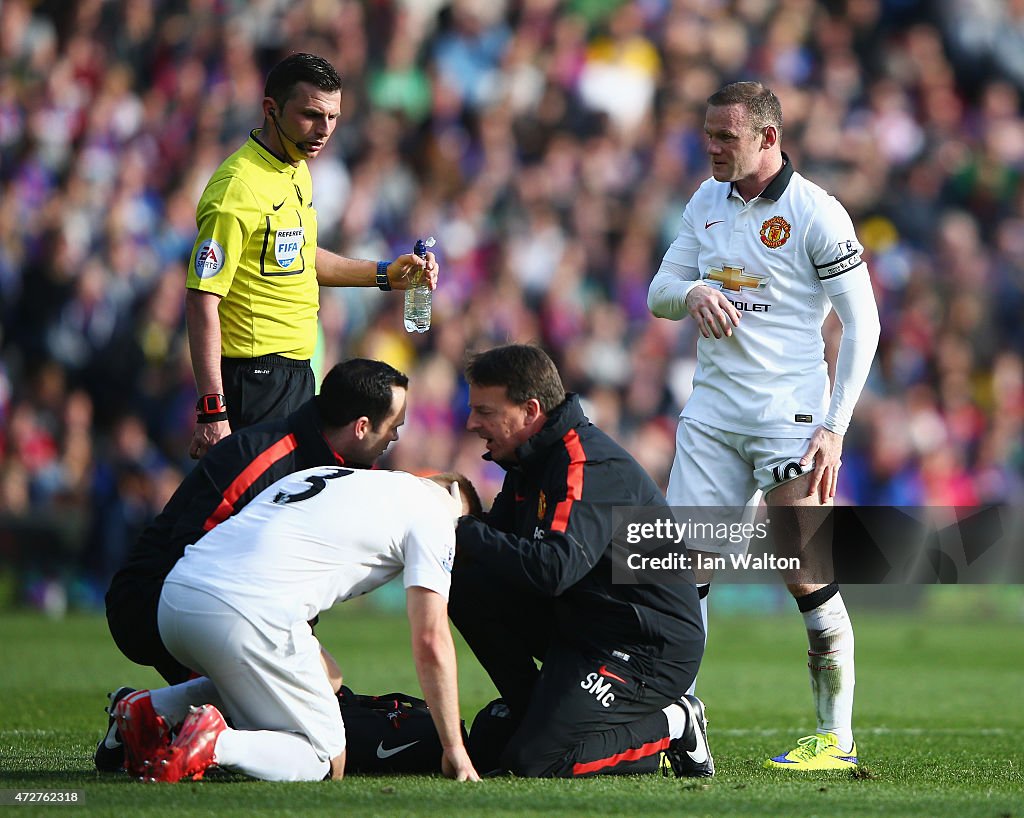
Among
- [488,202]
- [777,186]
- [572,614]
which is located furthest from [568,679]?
[488,202]

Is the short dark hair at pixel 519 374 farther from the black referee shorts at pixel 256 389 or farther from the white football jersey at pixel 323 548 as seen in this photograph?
the black referee shorts at pixel 256 389

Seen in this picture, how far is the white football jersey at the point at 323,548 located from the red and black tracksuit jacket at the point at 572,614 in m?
0.30

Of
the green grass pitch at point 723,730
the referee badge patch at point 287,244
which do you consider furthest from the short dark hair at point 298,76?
the green grass pitch at point 723,730

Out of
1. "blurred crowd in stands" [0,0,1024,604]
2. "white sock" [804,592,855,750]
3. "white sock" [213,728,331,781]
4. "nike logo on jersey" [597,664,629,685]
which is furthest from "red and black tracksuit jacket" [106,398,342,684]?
"blurred crowd in stands" [0,0,1024,604]

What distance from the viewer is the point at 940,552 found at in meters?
14.1

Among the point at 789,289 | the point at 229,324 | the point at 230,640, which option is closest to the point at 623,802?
the point at 230,640

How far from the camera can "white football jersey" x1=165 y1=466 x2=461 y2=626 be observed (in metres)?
5.14

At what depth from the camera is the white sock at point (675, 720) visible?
593cm

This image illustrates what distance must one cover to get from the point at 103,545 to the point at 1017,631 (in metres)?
8.36

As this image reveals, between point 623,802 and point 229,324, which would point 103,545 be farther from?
point 623,802

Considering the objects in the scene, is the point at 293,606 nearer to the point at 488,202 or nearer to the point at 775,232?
the point at 775,232

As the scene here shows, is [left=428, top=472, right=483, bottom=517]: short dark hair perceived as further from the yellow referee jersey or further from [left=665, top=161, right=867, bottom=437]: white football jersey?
the yellow referee jersey

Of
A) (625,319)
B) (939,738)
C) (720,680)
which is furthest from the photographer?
(625,319)

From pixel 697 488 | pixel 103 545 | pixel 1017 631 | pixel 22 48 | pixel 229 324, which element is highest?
pixel 22 48
